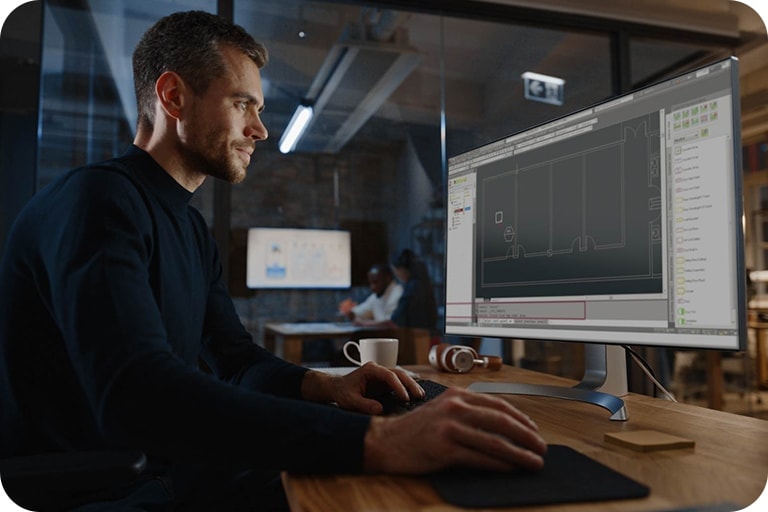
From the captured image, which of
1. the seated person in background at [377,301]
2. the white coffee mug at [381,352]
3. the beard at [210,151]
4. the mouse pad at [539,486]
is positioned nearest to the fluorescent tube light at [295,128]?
the seated person in background at [377,301]

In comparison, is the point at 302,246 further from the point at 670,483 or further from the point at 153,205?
the point at 670,483

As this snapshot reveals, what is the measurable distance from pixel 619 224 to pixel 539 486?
557 mm

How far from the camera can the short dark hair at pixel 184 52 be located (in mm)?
1157

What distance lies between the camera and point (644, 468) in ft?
2.10

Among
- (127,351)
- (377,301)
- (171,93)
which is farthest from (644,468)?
Answer: (377,301)

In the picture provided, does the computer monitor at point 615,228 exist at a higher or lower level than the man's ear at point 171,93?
lower

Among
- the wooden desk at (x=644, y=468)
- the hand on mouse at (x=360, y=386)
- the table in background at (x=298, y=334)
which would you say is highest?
the hand on mouse at (x=360, y=386)

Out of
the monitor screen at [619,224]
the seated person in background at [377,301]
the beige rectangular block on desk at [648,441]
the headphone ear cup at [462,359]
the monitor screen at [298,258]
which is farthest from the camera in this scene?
the seated person in background at [377,301]

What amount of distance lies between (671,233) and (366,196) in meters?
2.66

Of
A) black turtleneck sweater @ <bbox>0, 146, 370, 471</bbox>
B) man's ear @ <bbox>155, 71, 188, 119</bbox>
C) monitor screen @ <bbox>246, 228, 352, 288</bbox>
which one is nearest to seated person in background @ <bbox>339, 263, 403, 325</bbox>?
monitor screen @ <bbox>246, 228, 352, 288</bbox>

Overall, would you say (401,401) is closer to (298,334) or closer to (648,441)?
(648,441)

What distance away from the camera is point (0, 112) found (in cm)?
262

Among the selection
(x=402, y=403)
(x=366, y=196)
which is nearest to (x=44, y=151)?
(x=366, y=196)

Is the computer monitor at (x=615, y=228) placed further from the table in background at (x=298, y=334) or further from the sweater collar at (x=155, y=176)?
the table in background at (x=298, y=334)
